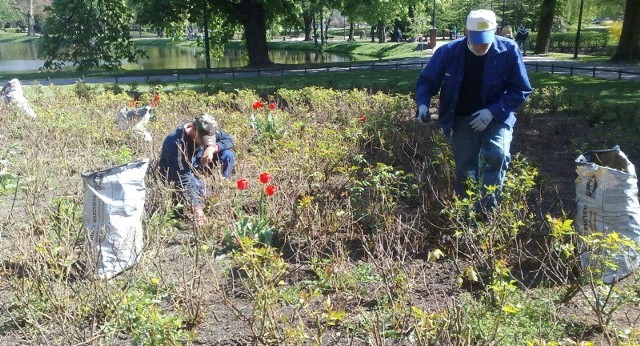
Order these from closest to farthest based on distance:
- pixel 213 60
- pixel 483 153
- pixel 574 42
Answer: pixel 483 153 → pixel 574 42 → pixel 213 60

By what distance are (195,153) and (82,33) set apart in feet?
72.7

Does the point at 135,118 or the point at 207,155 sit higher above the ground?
the point at 207,155

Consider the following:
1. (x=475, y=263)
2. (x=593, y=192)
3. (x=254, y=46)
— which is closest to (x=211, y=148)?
(x=475, y=263)

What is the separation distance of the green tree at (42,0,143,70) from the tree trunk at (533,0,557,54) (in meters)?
17.5

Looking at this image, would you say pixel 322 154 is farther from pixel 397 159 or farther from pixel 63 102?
pixel 63 102

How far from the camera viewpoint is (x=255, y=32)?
25812 mm

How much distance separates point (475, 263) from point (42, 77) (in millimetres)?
19335

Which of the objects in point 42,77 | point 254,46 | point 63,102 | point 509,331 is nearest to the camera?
point 509,331

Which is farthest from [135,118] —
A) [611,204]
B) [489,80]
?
[611,204]

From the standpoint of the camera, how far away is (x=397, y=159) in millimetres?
6934

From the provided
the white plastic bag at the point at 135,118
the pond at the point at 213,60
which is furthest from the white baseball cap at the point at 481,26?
the pond at the point at 213,60

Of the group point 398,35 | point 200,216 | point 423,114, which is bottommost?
point 398,35

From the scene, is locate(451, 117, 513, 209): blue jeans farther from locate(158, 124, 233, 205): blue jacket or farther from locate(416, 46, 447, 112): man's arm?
locate(158, 124, 233, 205): blue jacket

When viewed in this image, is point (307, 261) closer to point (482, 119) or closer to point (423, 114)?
point (423, 114)
